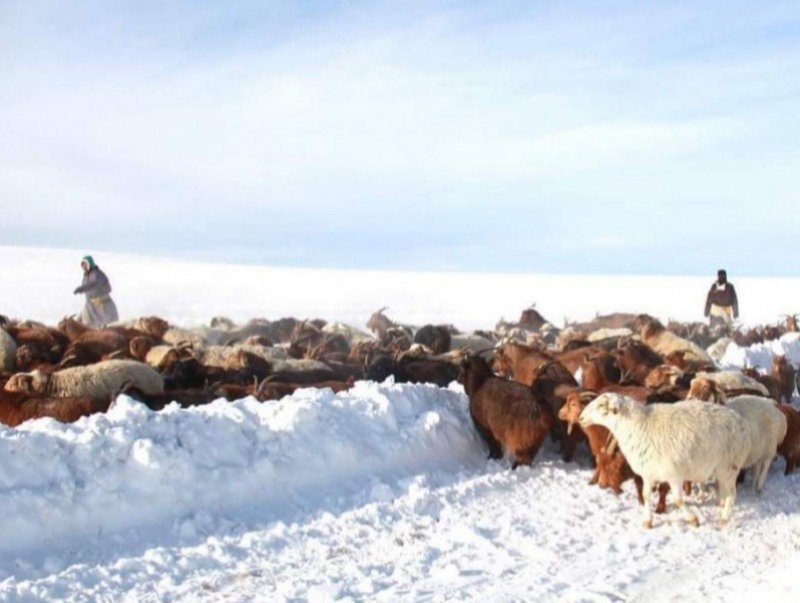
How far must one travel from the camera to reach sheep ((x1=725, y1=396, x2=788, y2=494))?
8.37 metres

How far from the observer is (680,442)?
7.48 metres

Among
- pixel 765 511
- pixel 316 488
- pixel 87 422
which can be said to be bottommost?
pixel 765 511

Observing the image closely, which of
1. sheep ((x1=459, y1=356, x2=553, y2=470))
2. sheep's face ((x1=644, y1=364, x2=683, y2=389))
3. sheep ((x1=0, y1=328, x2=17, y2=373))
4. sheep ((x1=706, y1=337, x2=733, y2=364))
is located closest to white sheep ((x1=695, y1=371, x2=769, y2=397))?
sheep's face ((x1=644, y1=364, x2=683, y2=389))

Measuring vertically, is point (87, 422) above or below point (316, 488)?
above

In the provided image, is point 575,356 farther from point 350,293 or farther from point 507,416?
point 350,293

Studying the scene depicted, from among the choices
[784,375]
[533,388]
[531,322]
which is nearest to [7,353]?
[533,388]

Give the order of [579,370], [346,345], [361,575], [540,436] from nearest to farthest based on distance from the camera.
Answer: [361,575] < [540,436] < [579,370] < [346,345]

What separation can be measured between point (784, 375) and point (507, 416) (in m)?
6.68

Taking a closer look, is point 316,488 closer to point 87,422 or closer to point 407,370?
point 87,422

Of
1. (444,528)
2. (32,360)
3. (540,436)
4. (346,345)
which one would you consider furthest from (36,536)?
(346,345)

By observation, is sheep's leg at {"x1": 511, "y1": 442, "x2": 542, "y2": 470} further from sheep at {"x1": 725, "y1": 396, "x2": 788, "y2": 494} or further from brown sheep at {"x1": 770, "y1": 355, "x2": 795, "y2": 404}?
brown sheep at {"x1": 770, "y1": 355, "x2": 795, "y2": 404}

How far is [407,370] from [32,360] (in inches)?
187

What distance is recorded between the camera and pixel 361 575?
6.00 meters

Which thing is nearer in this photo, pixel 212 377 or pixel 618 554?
pixel 618 554
